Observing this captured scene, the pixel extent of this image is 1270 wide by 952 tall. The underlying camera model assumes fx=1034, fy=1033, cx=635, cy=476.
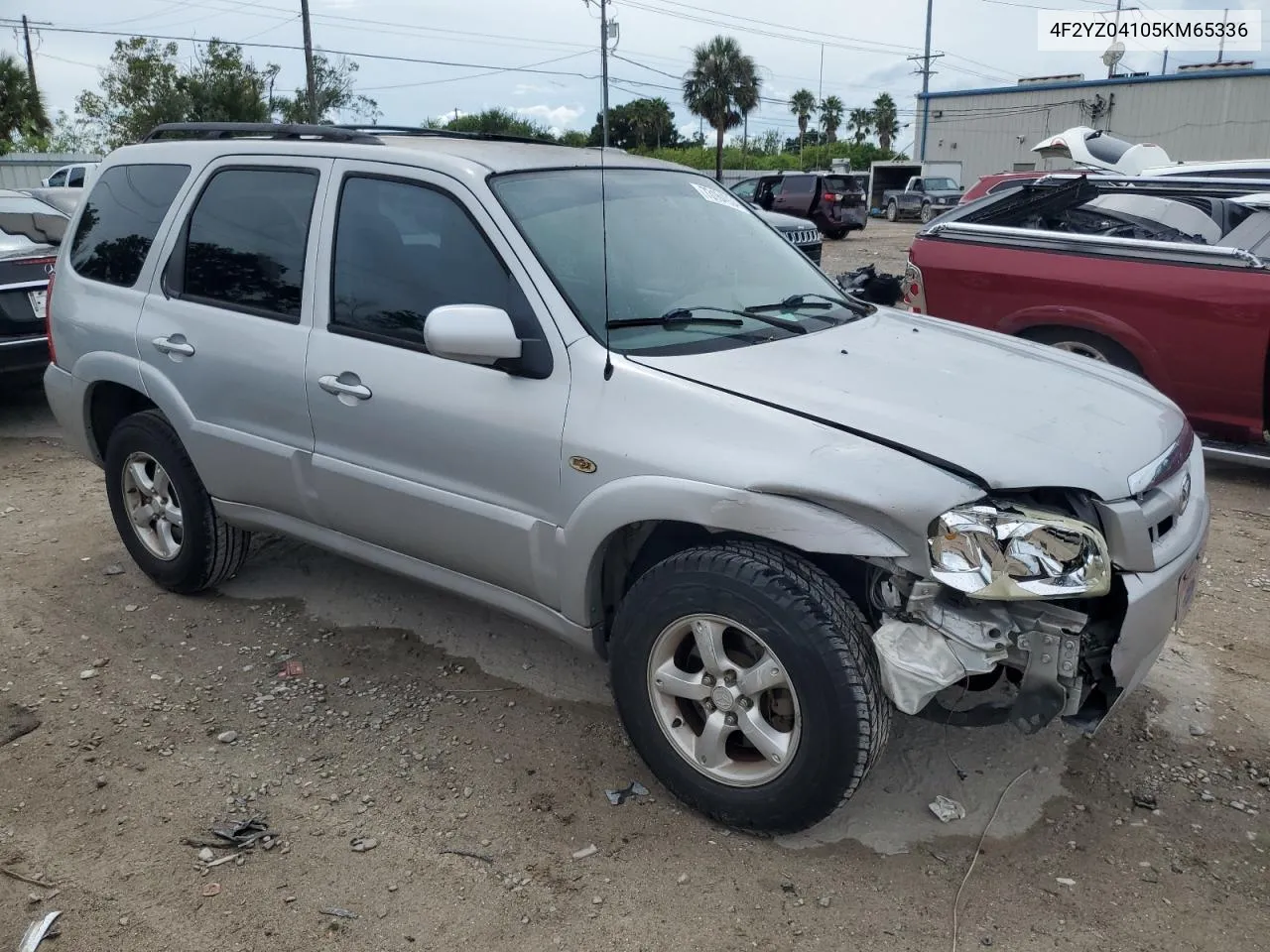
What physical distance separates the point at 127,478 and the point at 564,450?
8.50 feet

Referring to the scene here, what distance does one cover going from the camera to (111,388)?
178 inches

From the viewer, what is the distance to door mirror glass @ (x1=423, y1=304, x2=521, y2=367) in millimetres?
2914

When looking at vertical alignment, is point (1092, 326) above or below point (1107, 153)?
A: below

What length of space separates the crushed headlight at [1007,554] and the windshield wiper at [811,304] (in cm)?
122

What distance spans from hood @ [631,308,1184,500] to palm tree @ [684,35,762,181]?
5443 cm

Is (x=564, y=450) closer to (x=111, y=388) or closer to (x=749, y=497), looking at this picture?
(x=749, y=497)

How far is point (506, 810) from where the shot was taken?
3.11 metres

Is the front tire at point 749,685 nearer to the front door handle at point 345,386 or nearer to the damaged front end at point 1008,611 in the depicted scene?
the damaged front end at point 1008,611

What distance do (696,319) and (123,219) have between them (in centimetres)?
270

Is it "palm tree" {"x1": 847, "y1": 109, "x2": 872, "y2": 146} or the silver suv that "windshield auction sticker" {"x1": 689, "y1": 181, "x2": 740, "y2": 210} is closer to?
the silver suv

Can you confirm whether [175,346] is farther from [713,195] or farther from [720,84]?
[720,84]

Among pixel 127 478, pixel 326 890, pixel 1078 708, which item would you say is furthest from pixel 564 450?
pixel 127 478

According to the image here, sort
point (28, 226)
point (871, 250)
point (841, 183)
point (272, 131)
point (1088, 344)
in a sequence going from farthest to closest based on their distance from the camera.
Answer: point (841, 183) → point (871, 250) → point (28, 226) → point (1088, 344) → point (272, 131)

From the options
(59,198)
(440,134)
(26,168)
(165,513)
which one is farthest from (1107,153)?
(26,168)
